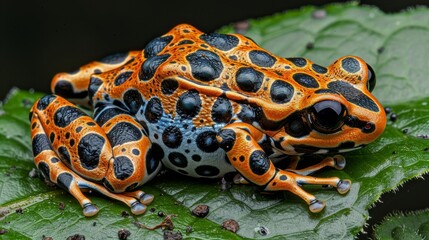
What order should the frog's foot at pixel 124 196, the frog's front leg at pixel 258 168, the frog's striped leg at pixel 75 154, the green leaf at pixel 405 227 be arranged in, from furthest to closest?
the frog's striped leg at pixel 75 154 → the frog's foot at pixel 124 196 → the frog's front leg at pixel 258 168 → the green leaf at pixel 405 227

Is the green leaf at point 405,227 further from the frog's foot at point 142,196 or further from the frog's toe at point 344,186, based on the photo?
the frog's foot at point 142,196

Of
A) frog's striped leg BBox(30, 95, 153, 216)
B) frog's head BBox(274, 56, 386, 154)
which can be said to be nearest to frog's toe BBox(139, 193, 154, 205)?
frog's striped leg BBox(30, 95, 153, 216)

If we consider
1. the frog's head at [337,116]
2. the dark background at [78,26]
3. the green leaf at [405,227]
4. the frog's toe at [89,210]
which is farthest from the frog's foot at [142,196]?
the dark background at [78,26]

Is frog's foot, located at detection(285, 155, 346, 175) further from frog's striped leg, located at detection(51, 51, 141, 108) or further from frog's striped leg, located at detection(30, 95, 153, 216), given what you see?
frog's striped leg, located at detection(51, 51, 141, 108)

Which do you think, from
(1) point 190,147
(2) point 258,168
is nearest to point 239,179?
(2) point 258,168

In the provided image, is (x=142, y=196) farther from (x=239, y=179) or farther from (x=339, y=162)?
(x=339, y=162)

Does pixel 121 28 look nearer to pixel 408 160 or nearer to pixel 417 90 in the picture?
pixel 417 90

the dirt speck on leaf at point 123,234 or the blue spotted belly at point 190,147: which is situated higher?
the blue spotted belly at point 190,147

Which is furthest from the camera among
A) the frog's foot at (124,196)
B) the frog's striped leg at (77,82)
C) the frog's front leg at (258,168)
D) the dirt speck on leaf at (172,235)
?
the frog's striped leg at (77,82)

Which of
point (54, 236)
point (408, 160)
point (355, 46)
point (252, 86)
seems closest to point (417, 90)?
point (355, 46)
